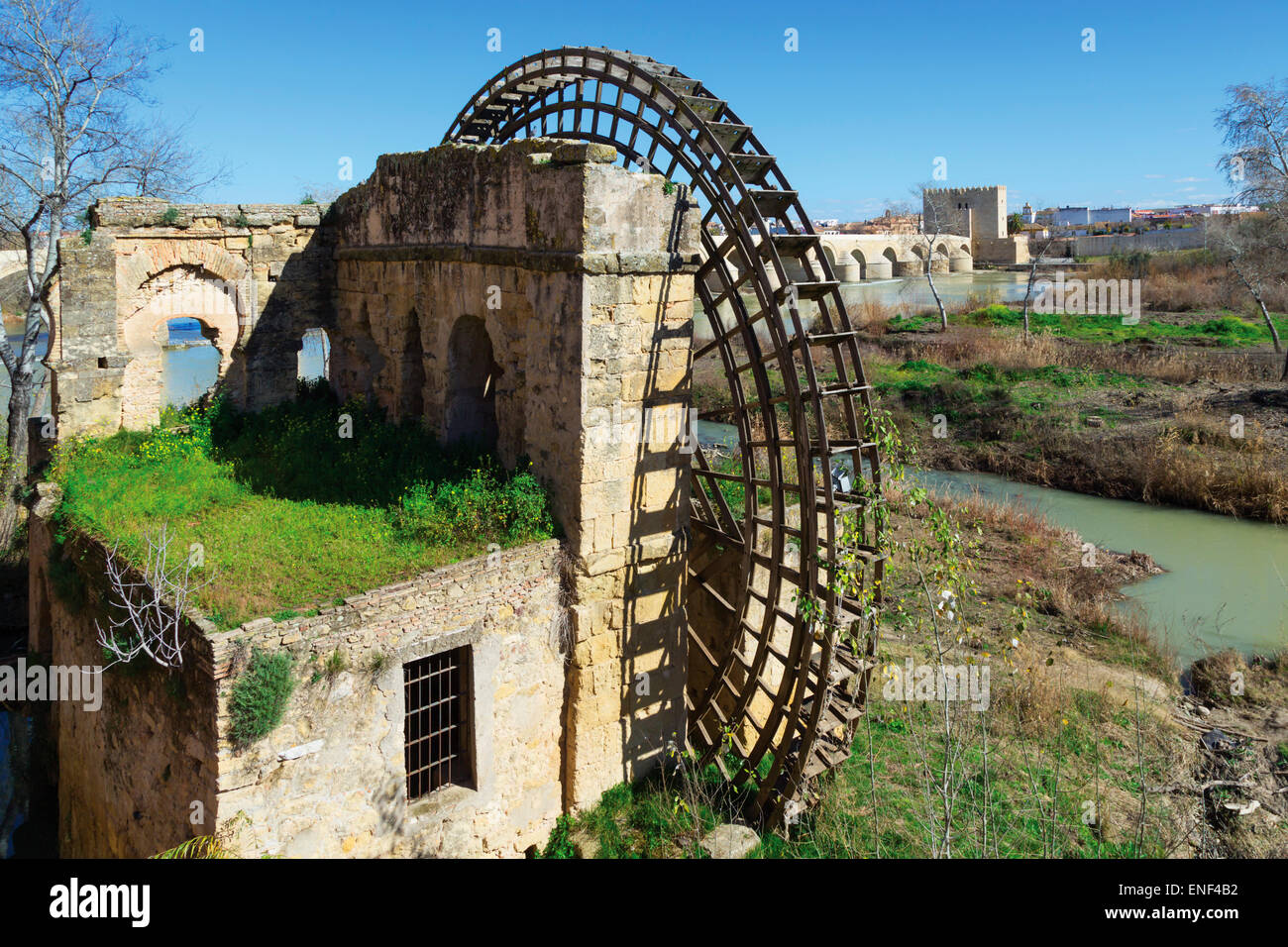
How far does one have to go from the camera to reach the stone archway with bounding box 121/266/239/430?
1181 centimetres

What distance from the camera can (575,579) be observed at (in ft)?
26.8

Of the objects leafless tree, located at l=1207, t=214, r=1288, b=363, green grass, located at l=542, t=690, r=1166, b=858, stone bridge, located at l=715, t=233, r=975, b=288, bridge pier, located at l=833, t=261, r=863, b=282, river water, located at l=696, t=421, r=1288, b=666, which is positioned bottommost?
green grass, located at l=542, t=690, r=1166, b=858

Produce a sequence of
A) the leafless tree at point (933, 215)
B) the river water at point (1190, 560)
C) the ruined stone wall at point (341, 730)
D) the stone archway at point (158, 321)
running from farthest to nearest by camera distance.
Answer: the leafless tree at point (933, 215)
the river water at point (1190, 560)
the stone archway at point (158, 321)
the ruined stone wall at point (341, 730)

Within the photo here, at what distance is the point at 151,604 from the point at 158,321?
6.60 m

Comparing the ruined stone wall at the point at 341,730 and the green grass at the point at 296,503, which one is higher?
the green grass at the point at 296,503

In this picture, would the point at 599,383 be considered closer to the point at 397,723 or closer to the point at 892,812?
the point at 397,723

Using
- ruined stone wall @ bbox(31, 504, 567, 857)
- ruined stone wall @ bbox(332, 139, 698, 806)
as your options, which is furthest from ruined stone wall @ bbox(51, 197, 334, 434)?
ruined stone wall @ bbox(332, 139, 698, 806)

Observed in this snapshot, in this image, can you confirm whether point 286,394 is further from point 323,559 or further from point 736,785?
point 736,785

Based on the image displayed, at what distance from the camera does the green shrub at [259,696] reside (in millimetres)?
6277

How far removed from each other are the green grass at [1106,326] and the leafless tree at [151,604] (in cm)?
2910

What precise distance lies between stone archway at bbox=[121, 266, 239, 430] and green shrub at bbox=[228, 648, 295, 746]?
690 centimetres

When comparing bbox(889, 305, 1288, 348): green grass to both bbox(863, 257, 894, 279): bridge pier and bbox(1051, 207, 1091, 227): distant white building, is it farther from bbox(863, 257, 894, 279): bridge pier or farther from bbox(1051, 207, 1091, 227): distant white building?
bbox(1051, 207, 1091, 227): distant white building

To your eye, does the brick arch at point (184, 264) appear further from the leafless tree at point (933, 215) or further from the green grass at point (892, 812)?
the leafless tree at point (933, 215)

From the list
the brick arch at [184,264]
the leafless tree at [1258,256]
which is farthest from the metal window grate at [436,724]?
the leafless tree at [1258,256]
